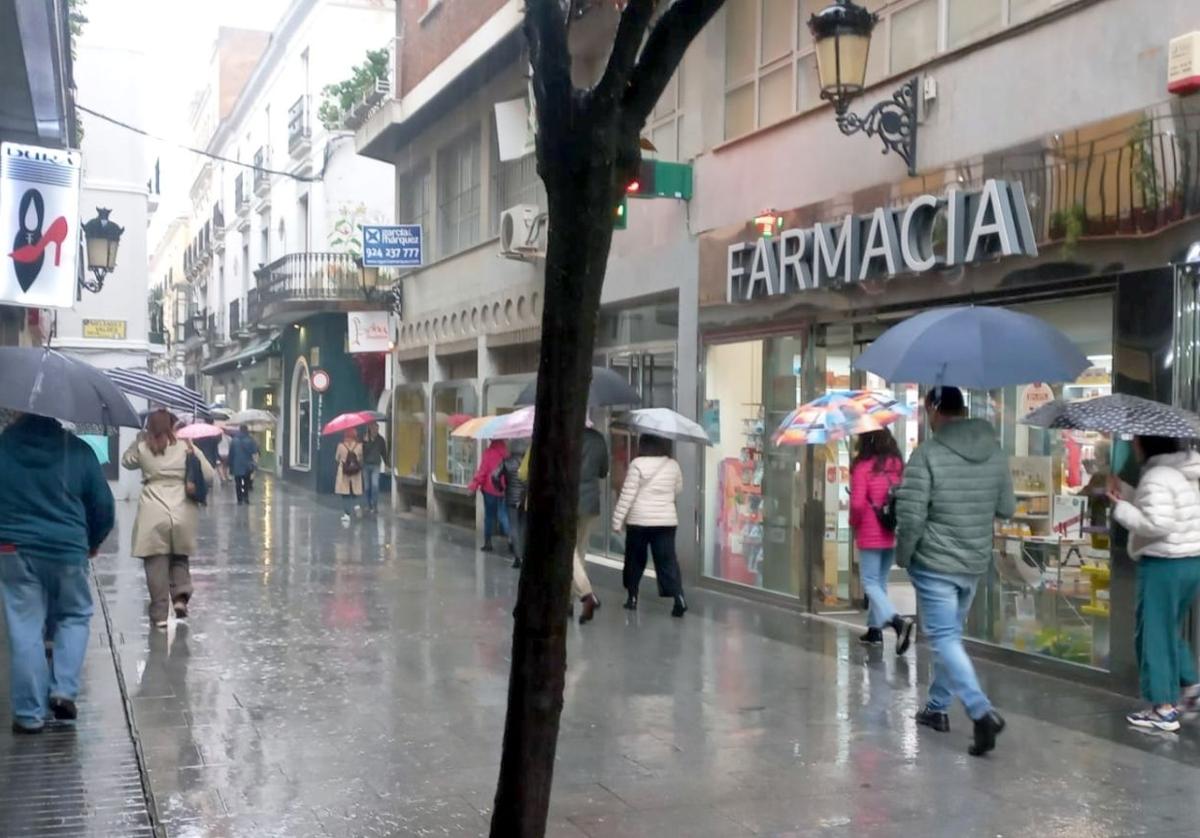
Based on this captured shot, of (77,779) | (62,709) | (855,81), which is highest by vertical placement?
(855,81)

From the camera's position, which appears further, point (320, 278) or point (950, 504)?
point (320, 278)

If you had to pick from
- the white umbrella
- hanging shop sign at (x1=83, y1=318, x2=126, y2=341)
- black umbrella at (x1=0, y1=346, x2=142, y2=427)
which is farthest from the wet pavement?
hanging shop sign at (x1=83, y1=318, x2=126, y2=341)

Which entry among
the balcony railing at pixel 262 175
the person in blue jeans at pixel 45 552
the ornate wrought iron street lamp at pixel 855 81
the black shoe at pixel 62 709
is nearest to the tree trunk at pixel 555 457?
the person in blue jeans at pixel 45 552

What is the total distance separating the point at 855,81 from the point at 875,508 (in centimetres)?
326

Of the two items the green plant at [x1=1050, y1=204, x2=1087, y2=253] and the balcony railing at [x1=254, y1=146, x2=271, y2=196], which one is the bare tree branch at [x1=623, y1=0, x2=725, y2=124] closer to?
the green plant at [x1=1050, y1=204, x2=1087, y2=253]

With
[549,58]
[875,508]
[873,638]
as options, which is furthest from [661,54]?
[873,638]

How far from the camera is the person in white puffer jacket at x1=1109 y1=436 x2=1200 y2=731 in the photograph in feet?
23.4

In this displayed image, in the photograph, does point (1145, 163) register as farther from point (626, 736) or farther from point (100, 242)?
point (100, 242)

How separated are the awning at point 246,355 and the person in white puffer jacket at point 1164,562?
3284cm

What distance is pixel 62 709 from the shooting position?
285 inches

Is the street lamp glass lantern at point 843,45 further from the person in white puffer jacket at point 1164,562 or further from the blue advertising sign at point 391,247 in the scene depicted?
the blue advertising sign at point 391,247

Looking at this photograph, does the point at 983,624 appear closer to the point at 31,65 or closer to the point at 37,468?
the point at 37,468

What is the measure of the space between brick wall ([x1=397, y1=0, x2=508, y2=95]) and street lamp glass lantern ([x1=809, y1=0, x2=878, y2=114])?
9.33m

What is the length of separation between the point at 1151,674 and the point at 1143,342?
6.80ft
